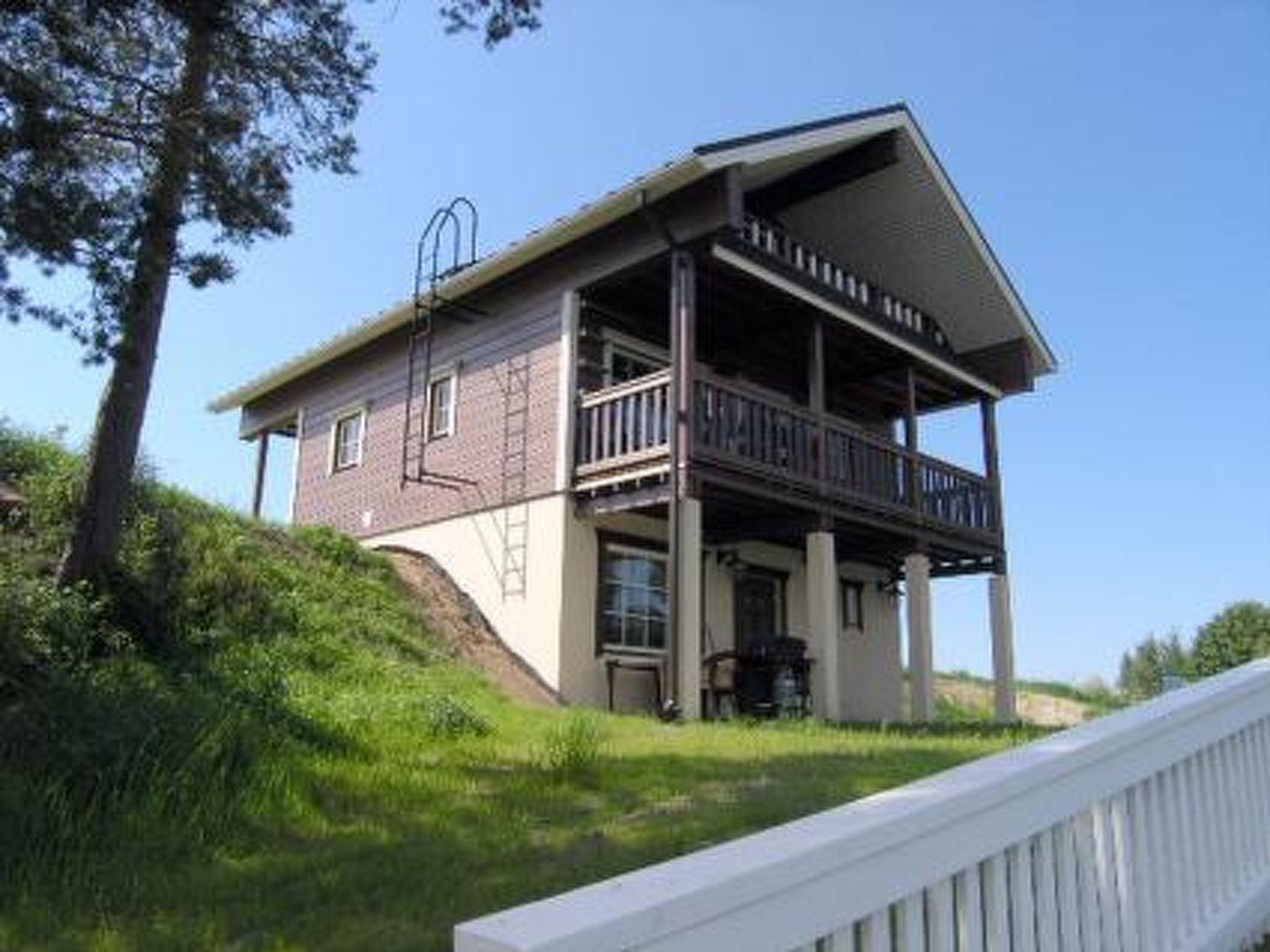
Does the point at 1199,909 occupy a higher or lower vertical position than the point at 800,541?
lower

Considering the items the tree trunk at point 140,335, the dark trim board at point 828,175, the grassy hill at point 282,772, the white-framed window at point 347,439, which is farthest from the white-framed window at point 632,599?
the tree trunk at point 140,335

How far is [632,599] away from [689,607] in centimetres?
249

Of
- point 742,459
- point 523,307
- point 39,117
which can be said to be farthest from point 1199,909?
point 523,307

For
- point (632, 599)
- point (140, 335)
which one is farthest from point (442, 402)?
point (140, 335)

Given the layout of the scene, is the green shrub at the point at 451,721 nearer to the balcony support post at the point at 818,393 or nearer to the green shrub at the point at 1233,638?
the balcony support post at the point at 818,393

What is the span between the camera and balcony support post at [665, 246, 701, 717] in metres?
12.5

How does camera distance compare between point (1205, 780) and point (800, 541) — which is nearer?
point (1205, 780)

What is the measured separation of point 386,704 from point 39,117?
4.63 metres

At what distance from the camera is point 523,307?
51.8 ft

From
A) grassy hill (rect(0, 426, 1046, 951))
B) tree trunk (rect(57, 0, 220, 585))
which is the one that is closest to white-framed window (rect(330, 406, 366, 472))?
grassy hill (rect(0, 426, 1046, 951))

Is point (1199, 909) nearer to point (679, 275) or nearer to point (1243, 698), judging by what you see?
point (1243, 698)

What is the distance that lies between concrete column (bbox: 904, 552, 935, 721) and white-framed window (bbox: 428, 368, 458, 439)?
6663 millimetres

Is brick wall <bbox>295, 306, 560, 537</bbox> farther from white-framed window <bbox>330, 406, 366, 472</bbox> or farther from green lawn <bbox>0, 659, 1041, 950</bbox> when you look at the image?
green lawn <bbox>0, 659, 1041, 950</bbox>

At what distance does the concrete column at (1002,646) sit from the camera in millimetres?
17922
